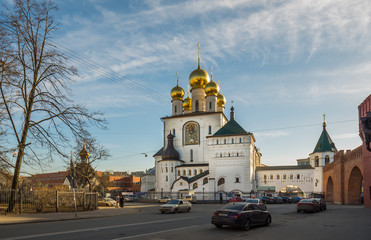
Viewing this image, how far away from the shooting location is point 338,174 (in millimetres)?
43688

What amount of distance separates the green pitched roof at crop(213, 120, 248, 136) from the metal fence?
125 feet

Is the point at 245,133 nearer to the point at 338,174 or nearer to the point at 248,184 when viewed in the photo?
the point at 248,184

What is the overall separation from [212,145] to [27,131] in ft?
147

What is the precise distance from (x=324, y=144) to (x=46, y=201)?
A: 56.6 metres

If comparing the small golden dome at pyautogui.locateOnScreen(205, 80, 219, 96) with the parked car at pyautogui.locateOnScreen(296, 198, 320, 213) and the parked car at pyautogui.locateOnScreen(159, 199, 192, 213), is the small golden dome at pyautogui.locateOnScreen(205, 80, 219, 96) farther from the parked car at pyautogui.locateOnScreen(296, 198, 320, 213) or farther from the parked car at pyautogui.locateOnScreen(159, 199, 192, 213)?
the parked car at pyautogui.locateOnScreen(296, 198, 320, 213)

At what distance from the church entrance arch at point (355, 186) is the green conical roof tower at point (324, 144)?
27.6 m

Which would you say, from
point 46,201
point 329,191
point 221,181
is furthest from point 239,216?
point 221,181

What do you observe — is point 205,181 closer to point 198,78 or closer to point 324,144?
point 198,78

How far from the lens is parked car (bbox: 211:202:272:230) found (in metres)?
15.1

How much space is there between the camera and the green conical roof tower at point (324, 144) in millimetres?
66812

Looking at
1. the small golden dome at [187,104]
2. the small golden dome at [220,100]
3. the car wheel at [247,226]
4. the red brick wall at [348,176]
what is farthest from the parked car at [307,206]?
the small golden dome at [187,104]

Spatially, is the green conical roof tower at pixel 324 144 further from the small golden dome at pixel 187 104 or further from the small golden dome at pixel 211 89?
the small golden dome at pixel 187 104

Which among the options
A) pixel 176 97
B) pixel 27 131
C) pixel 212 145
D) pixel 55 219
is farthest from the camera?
pixel 176 97

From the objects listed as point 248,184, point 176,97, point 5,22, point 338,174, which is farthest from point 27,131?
point 176,97
